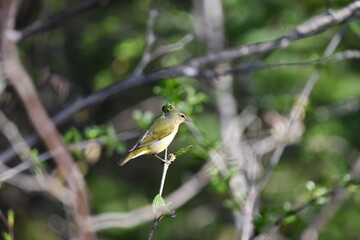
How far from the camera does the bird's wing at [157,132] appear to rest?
206cm

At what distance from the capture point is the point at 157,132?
6.82ft

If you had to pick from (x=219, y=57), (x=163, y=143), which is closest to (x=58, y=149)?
(x=163, y=143)

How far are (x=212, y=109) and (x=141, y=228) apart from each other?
4.89 ft

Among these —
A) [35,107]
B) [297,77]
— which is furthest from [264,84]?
[35,107]

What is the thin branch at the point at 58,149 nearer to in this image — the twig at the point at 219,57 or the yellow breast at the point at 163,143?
the yellow breast at the point at 163,143

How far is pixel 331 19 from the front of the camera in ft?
9.91

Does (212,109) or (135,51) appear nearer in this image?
(135,51)

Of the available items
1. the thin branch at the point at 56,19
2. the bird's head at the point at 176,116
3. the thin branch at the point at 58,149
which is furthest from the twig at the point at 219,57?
the thin branch at the point at 58,149

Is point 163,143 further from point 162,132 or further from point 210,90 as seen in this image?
point 210,90

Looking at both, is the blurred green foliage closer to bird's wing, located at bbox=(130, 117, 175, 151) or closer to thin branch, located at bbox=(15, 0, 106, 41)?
thin branch, located at bbox=(15, 0, 106, 41)

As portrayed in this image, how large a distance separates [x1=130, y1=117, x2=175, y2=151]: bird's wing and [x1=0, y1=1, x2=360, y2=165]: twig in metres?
1.18

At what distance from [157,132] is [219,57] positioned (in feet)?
4.17

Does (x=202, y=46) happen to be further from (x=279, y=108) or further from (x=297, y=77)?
(x=279, y=108)

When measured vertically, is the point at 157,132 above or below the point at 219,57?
below
